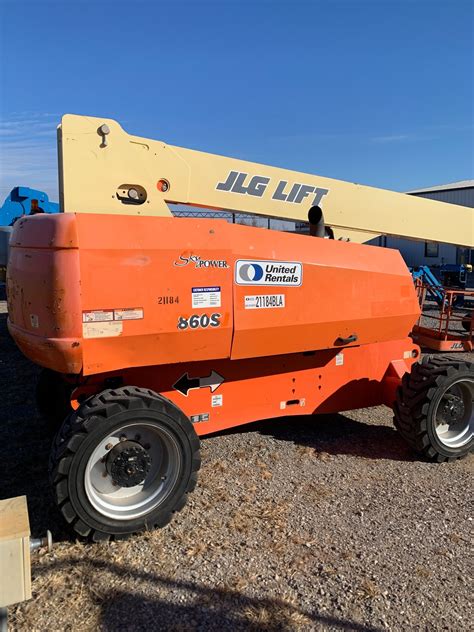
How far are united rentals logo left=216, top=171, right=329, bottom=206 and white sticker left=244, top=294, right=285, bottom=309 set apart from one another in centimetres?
121

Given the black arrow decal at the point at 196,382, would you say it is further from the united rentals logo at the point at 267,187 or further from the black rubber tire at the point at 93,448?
the united rentals logo at the point at 267,187

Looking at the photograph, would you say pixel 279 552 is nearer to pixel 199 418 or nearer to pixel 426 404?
pixel 199 418

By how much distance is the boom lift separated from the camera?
3027 mm

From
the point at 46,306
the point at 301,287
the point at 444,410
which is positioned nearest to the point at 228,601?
the point at 46,306

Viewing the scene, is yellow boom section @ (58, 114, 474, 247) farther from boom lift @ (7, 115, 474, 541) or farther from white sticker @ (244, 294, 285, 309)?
white sticker @ (244, 294, 285, 309)

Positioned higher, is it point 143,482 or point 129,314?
point 129,314

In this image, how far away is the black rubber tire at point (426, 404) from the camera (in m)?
4.07

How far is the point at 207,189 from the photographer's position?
4.27 m

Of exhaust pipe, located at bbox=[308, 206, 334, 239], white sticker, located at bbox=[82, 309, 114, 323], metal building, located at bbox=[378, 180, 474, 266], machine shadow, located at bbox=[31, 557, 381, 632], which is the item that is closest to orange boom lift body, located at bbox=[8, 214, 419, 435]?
white sticker, located at bbox=[82, 309, 114, 323]

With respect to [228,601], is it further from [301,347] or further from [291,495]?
[301,347]

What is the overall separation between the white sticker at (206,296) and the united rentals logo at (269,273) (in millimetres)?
190

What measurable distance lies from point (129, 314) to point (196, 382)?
38.0 inches

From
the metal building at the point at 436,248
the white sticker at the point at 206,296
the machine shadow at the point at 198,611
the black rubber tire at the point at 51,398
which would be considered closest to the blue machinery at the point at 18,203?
the black rubber tire at the point at 51,398

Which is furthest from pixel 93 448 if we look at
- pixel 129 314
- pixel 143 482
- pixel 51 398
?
pixel 51 398
